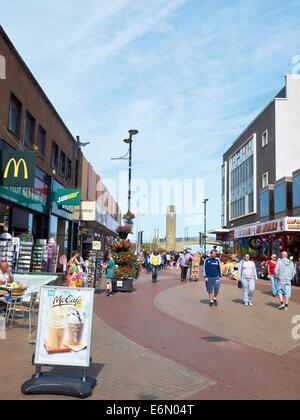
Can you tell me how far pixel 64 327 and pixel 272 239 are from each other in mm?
24548

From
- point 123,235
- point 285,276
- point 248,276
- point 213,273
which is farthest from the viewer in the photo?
point 123,235

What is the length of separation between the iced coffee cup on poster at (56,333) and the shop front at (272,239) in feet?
67.4

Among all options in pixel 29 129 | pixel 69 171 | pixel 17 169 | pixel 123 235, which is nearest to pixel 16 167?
pixel 17 169

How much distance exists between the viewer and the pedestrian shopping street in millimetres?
5004

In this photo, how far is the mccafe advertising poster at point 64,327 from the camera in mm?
5074

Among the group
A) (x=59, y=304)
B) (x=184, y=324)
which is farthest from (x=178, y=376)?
(x=184, y=324)

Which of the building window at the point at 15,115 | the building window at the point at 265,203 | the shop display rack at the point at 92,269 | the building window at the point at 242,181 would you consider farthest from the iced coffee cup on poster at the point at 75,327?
the building window at the point at 242,181

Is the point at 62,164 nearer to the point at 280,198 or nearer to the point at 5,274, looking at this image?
the point at 5,274

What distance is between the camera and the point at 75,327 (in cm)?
518

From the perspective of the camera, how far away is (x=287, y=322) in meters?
10.0

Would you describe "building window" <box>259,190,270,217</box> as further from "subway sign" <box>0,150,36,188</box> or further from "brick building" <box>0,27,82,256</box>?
"subway sign" <box>0,150,36,188</box>

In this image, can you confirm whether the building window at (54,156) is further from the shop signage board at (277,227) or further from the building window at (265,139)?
the building window at (265,139)
